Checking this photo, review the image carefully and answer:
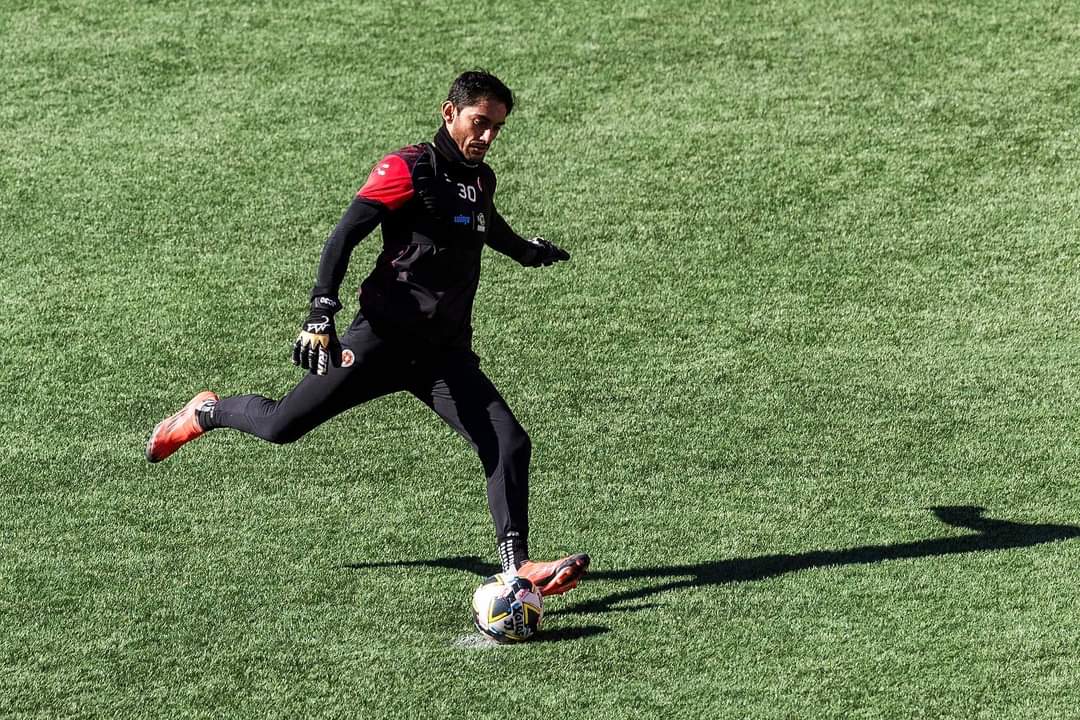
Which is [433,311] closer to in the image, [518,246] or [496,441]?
[496,441]

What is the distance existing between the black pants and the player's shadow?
593 millimetres

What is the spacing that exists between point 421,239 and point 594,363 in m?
2.80

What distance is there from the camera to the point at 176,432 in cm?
752

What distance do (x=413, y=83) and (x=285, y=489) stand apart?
480cm

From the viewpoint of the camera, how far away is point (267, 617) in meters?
6.78

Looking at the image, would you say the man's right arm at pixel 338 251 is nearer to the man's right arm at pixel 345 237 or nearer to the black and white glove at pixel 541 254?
the man's right arm at pixel 345 237

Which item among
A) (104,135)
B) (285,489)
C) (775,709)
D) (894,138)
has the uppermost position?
(104,135)

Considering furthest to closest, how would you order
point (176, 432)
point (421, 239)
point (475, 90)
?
point (176, 432) → point (421, 239) → point (475, 90)

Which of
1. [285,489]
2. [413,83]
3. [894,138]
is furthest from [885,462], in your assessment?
[413,83]

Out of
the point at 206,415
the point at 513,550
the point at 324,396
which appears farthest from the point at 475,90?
the point at 206,415

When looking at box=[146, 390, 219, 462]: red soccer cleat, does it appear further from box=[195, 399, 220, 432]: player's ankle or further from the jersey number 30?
the jersey number 30

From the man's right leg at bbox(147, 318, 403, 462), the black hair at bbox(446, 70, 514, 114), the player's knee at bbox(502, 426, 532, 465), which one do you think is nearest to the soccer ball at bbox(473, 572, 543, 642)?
the player's knee at bbox(502, 426, 532, 465)

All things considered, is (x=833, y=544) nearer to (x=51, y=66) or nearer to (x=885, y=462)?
(x=885, y=462)

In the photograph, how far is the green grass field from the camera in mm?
6391
